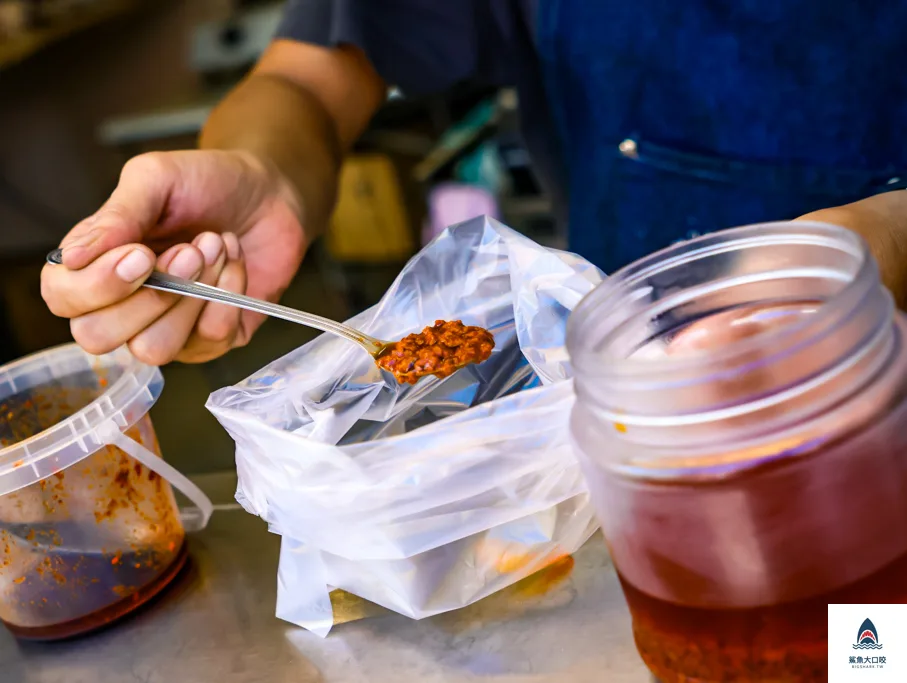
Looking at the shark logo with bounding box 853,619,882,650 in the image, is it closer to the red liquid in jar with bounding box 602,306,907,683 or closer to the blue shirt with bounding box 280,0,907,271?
the red liquid in jar with bounding box 602,306,907,683

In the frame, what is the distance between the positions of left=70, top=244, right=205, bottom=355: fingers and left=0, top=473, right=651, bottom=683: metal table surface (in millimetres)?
204

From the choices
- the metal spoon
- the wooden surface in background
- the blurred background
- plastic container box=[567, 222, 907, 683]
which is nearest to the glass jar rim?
plastic container box=[567, 222, 907, 683]

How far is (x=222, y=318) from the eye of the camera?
88 cm

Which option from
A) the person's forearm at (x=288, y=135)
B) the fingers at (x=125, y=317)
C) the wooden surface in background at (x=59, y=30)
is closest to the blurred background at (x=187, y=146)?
the wooden surface in background at (x=59, y=30)

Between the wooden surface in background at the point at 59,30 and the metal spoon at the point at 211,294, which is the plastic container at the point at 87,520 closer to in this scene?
the metal spoon at the point at 211,294

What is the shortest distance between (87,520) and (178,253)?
0.81 ft

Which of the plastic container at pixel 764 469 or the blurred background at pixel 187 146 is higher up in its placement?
the plastic container at pixel 764 469

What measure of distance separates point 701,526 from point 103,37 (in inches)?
149

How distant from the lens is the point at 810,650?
1.43 feet

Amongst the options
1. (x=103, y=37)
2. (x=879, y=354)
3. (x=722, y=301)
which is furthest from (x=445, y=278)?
(x=103, y=37)

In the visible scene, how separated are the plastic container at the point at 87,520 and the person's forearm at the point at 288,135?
408 mm

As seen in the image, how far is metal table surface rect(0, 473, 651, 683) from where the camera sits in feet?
1.85

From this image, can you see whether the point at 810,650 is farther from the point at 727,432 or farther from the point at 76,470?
the point at 76,470

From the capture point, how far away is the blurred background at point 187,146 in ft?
8.16
